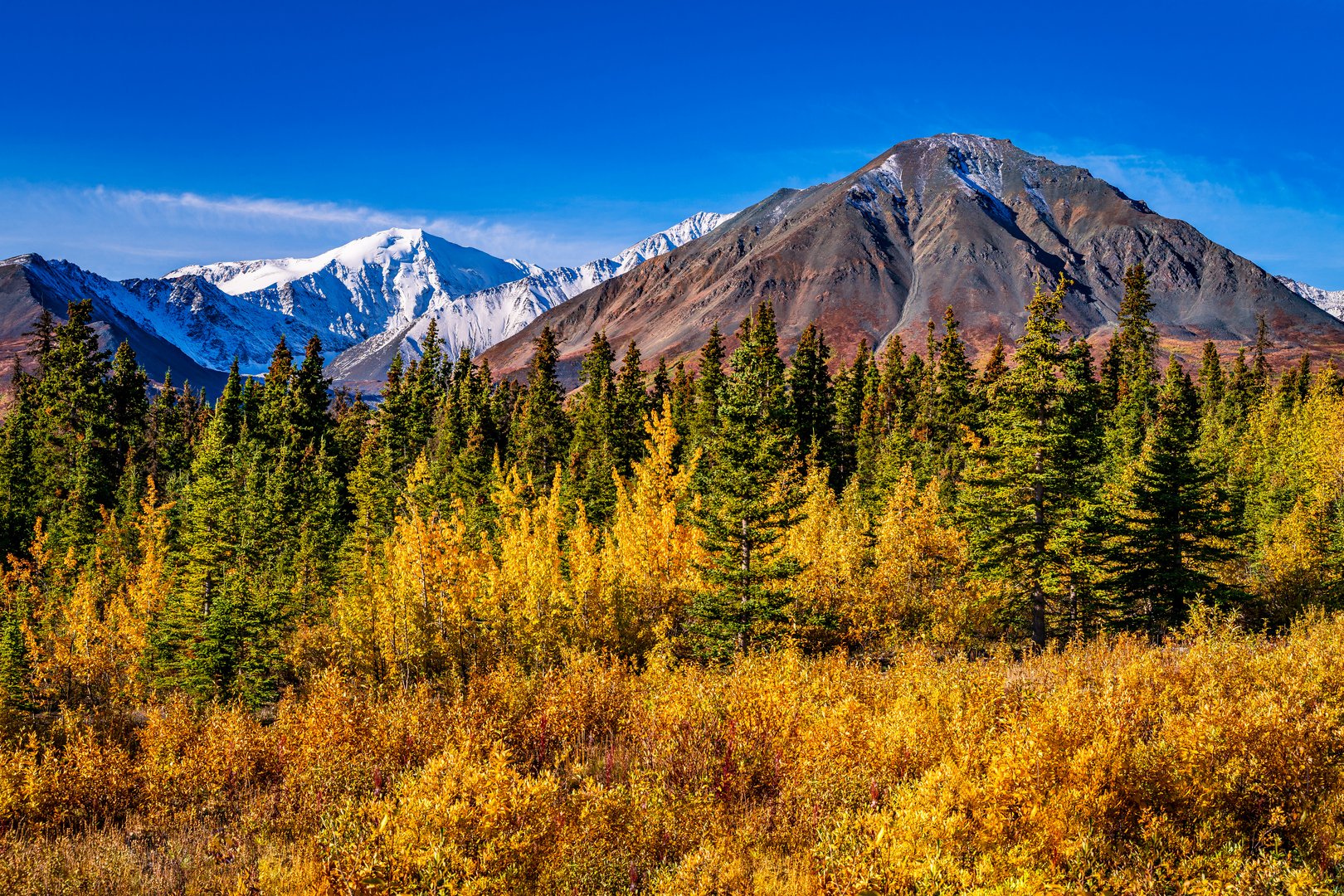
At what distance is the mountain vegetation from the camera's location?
291 inches

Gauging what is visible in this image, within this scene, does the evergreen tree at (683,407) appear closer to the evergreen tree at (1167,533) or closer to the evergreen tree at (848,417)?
the evergreen tree at (848,417)

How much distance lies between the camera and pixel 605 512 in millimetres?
46594

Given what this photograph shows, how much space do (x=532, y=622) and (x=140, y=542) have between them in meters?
34.2

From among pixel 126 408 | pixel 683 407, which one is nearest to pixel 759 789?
pixel 683 407

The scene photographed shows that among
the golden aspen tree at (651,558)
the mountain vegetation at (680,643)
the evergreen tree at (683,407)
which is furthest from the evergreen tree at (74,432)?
the golden aspen tree at (651,558)

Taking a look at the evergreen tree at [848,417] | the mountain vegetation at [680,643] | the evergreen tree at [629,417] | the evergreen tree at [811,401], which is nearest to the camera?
the mountain vegetation at [680,643]

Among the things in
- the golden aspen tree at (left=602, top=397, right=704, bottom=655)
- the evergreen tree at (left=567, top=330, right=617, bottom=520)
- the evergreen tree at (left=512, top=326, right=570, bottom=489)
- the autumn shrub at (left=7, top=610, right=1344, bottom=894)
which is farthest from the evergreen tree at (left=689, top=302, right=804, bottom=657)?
the evergreen tree at (left=512, top=326, right=570, bottom=489)

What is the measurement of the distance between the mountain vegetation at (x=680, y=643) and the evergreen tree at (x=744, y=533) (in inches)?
6.5

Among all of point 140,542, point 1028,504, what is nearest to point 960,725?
point 1028,504

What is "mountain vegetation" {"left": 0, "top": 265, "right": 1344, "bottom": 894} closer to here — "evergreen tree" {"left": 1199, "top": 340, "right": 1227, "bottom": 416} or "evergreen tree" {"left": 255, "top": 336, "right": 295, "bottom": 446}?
"evergreen tree" {"left": 255, "top": 336, "right": 295, "bottom": 446}

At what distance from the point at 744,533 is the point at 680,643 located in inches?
191

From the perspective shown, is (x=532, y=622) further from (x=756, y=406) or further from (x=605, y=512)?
(x=605, y=512)

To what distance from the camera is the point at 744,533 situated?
81.8 feet

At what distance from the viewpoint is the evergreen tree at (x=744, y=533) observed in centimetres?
2383
